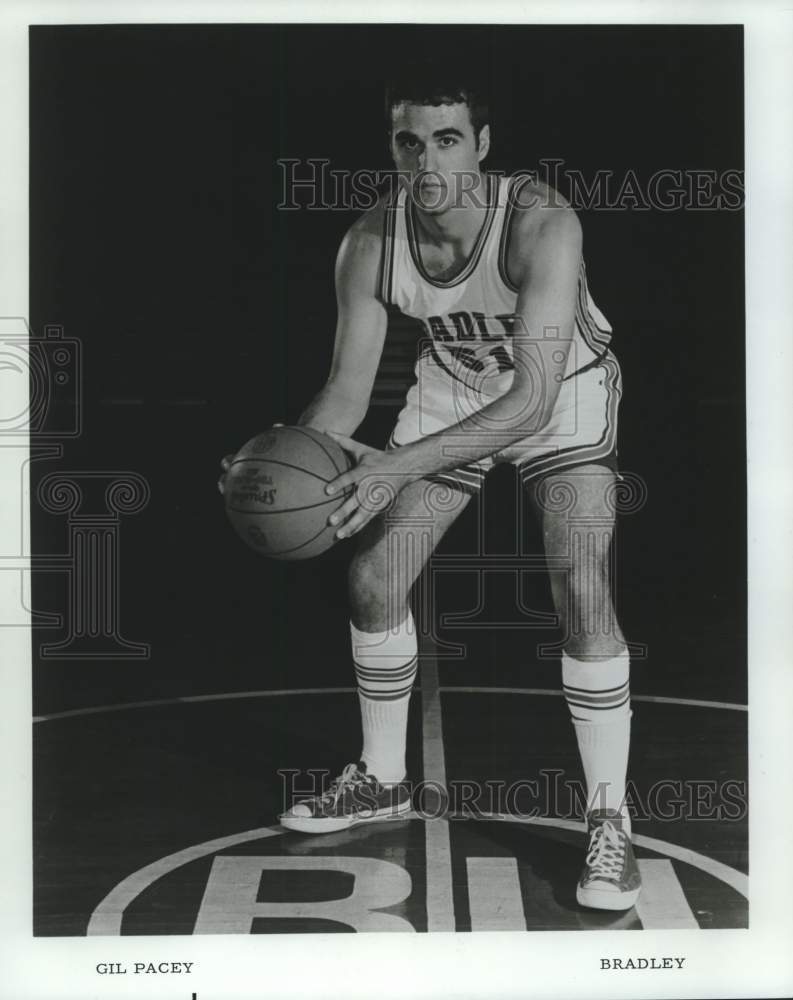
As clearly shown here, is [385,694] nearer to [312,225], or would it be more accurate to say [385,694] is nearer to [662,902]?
[662,902]

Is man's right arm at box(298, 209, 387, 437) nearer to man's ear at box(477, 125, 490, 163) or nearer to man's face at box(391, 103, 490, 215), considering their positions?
man's face at box(391, 103, 490, 215)

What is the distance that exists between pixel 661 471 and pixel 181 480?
439 centimetres

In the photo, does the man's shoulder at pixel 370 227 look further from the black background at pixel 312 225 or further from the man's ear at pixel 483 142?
the man's ear at pixel 483 142

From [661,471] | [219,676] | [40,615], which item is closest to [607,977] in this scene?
[40,615]

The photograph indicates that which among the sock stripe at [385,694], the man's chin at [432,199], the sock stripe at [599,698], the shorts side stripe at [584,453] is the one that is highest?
the man's chin at [432,199]

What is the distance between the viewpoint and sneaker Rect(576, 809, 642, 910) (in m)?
4.24

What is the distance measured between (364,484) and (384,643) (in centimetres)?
75

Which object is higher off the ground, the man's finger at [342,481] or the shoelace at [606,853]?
the man's finger at [342,481]

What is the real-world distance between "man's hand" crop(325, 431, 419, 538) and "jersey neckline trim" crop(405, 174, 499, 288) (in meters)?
0.70

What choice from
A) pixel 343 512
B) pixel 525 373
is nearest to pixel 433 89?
pixel 525 373

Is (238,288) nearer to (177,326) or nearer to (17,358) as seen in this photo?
(177,326)

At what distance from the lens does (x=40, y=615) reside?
4680mm

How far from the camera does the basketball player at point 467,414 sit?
4367mm

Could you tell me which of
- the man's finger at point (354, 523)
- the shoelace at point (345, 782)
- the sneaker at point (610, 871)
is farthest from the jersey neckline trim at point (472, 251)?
the sneaker at point (610, 871)
